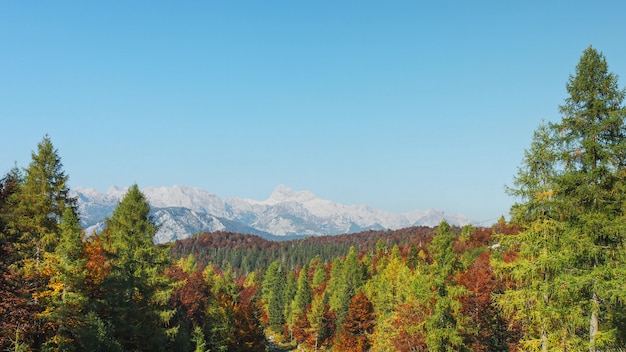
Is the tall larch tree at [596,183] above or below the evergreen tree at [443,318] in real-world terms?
above

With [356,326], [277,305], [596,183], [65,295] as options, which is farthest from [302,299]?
[596,183]

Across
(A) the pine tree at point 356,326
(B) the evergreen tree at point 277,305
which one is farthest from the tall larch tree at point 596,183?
(B) the evergreen tree at point 277,305

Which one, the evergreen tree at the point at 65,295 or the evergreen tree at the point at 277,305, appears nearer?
the evergreen tree at the point at 65,295

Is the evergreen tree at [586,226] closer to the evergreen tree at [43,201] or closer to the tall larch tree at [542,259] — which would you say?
the tall larch tree at [542,259]

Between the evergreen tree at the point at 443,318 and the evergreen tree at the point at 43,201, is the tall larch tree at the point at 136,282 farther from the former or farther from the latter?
the evergreen tree at the point at 443,318

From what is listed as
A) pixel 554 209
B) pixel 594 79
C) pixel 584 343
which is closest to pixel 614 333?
pixel 584 343

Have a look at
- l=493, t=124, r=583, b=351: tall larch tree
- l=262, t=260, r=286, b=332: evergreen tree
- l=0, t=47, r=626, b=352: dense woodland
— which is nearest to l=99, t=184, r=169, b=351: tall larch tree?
l=0, t=47, r=626, b=352: dense woodland

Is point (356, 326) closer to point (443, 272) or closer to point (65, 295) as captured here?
point (443, 272)

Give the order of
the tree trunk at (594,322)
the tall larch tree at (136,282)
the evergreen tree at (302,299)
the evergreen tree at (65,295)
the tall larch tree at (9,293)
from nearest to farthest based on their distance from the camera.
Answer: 1. the tall larch tree at (9,293)
2. the tree trunk at (594,322)
3. the evergreen tree at (65,295)
4. the tall larch tree at (136,282)
5. the evergreen tree at (302,299)

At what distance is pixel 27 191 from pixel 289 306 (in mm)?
69059

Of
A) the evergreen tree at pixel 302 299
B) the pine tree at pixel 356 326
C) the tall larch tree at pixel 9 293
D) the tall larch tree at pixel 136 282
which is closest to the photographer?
the tall larch tree at pixel 9 293

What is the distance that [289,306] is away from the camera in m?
89.7

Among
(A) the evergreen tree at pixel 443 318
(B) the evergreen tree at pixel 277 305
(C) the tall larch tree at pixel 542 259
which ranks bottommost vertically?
(B) the evergreen tree at pixel 277 305

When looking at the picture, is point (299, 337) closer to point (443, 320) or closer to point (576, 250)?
point (443, 320)
